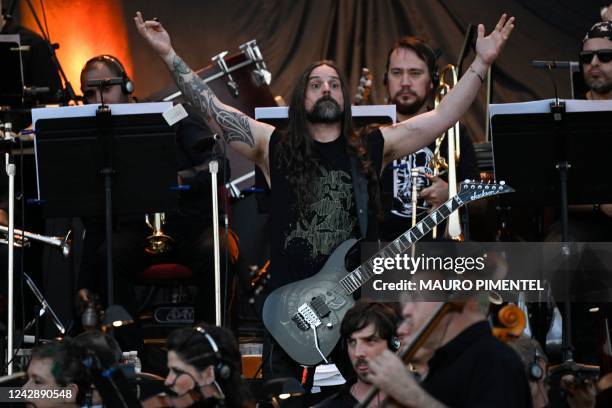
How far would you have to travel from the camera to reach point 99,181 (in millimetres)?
7695

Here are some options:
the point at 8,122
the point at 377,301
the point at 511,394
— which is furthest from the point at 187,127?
the point at 511,394

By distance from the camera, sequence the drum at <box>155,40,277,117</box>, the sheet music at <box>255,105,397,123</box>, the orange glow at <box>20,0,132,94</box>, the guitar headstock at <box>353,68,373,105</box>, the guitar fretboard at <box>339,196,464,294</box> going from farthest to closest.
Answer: the orange glow at <box>20,0,132,94</box> → the drum at <box>155,40,277,117</box> → the guitar headstock at <box>353,68,373,105</box> → the sheet music at <box>255,105,397,123</box> → the guitar fretboard at <box>339,196,464,294</box>

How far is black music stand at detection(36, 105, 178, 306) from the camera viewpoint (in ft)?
24.8

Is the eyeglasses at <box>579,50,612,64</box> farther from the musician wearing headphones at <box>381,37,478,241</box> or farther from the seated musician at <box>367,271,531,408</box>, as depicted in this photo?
the seated musician at <box>367,271,531,408</box>

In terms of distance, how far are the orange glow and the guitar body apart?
422 centimetres

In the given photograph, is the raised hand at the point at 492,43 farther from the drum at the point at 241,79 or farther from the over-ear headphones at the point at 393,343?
the drum at the point at 241,79

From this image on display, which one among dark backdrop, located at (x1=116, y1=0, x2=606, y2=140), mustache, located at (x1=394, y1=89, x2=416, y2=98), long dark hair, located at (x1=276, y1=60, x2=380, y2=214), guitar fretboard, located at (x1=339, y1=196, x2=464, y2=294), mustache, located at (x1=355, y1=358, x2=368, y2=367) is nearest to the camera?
mustache, located at (x1=355, y1=358, x2=368, y2=367)

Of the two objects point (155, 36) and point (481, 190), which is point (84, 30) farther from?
point (481, 190)

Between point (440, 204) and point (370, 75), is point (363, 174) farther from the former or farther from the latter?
point (370, 75)

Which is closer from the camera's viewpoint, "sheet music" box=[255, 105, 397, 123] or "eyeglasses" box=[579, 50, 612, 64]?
"sheet music" box=[255, 105, 397, 123]

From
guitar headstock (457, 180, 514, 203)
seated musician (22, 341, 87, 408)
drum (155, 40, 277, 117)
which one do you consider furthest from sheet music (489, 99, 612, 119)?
drum (155, 40, 277, 117)

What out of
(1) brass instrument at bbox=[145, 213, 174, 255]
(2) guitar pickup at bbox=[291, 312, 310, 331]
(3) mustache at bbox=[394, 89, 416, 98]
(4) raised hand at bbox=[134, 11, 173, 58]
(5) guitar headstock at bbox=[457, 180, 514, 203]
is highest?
(4) raised hand at bbox=[134, 11, 173, 58]

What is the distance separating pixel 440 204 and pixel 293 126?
3.87 feet

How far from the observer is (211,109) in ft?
25.4
